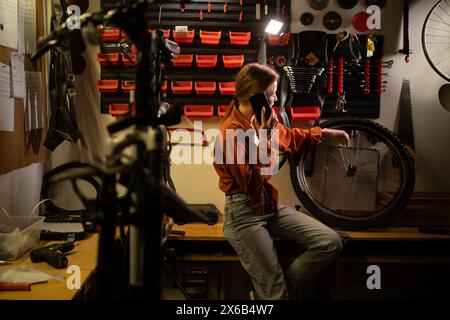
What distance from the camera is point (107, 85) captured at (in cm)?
293

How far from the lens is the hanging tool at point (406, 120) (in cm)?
311

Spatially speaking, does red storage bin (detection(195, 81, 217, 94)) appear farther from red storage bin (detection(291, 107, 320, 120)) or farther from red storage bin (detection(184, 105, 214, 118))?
red storage bin (detection(291, 107, 320, 120))

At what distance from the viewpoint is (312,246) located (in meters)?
2.30

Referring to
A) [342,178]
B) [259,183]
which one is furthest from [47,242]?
[342,178]

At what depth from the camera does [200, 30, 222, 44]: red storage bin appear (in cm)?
291

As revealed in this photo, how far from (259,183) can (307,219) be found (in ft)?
1.30

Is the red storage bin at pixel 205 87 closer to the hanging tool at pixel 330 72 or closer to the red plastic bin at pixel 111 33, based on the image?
the red plastic bin at pixel 111 33

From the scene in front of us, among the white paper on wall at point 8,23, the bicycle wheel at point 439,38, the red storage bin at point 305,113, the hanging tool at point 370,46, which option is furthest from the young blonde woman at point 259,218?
the bicycle wheel at point 439,38

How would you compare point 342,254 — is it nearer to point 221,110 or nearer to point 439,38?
point 221,110

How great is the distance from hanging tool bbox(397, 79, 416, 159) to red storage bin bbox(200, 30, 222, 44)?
1402mm

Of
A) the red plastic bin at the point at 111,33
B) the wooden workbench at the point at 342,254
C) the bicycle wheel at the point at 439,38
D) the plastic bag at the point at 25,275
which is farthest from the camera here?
the bicycle wheel at the point at 439,38

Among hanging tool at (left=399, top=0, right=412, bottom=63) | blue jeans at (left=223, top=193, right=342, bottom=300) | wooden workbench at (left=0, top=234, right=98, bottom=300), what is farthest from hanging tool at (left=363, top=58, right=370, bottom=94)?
wooden workbench at (left=0, top=234, right=98, bottom=300)

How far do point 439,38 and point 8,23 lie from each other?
288cm

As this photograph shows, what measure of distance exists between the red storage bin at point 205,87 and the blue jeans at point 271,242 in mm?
985
